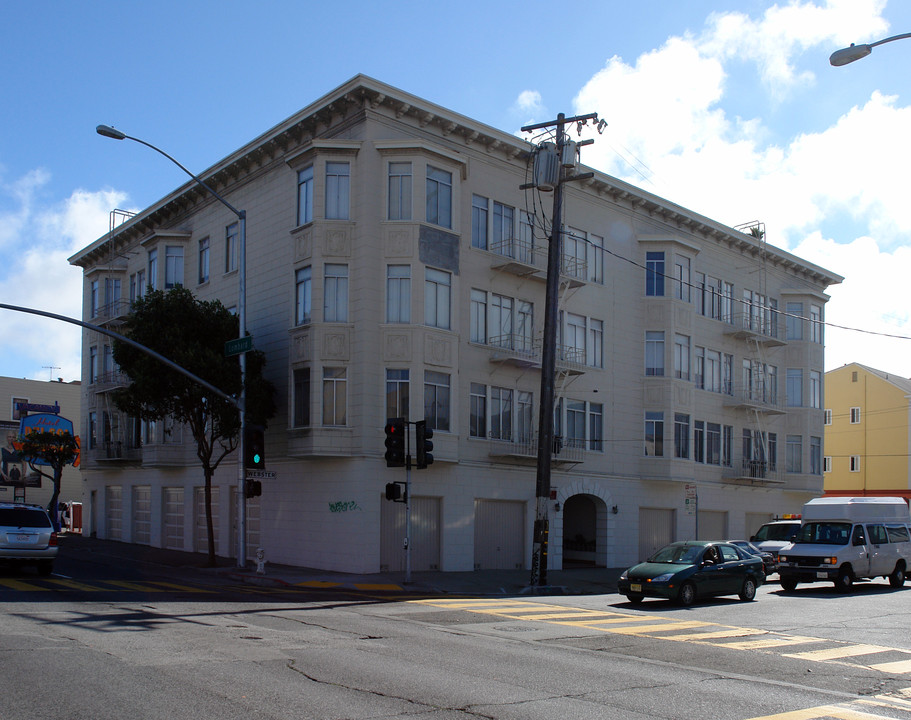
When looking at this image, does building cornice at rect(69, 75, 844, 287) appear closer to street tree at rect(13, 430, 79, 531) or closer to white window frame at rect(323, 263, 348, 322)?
white window frame at rect(323, 263, 348, 322)

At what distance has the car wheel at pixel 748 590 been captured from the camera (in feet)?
68.5

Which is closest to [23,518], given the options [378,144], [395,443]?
[395,443]

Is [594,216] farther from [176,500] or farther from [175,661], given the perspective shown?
[175,661]

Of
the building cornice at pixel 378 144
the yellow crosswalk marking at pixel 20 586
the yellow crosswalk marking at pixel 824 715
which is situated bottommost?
the yellow crosswalk marking at pixel 20 586

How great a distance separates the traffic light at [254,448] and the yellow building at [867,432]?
49249 millimetres

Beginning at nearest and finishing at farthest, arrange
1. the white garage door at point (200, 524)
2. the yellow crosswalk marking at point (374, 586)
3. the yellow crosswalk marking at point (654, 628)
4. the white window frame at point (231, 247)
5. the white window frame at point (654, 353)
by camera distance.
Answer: the yellow crosswalk marking at point (654, 628)
the yellow crosswalk marking at point (374, 586)
the white window frame at point (231, 247)
the white garage door at point (200, 524)
the white window frame at point (654, 353)

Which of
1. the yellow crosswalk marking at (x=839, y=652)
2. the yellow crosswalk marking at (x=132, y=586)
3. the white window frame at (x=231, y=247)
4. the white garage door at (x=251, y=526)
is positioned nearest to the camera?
the yellow crosswalk marking at (x=839, y=652)

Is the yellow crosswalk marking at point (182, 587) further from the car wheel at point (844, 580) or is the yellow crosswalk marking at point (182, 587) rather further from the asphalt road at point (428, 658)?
the car wheel at point (844, 580)

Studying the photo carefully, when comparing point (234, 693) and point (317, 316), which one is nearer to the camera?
point (234, 693)

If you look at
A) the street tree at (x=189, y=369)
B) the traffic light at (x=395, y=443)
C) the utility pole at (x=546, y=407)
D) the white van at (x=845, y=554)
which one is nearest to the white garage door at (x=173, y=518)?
the street tree at (x=189, y=369)

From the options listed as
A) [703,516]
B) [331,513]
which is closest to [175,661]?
[331,513]

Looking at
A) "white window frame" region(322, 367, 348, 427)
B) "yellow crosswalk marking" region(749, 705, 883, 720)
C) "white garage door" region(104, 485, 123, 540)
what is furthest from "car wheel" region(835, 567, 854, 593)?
"white garage door" region(104, 485, 123, 540)

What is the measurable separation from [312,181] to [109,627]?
57.8ft

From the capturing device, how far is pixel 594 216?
→ 33.9 meters
